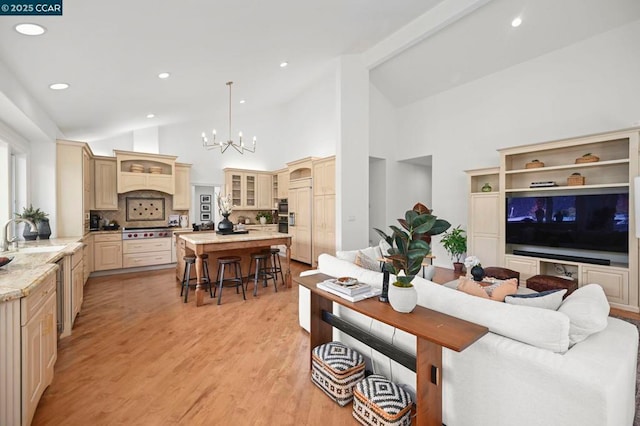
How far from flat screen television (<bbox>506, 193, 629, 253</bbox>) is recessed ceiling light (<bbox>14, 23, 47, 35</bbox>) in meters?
6.13

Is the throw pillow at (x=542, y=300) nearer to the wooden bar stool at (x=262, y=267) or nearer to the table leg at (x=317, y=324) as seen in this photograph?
the table leg at (x=317, y=324)

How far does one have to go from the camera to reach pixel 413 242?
5.45 ft

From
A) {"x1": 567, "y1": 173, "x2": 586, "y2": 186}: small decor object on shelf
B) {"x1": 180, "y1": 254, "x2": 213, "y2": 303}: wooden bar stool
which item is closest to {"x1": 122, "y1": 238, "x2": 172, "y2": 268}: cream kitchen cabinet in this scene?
{"x1": 180, "y1": 254, "x2": 213, "y2": 303}: wooden bar stool

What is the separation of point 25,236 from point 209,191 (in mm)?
4061

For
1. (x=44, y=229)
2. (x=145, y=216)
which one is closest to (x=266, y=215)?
(x=145, y=216)

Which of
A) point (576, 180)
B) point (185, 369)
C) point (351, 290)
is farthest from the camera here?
point (576, 180)

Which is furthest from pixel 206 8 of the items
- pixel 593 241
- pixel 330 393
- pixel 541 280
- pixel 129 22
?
pixel 593 241

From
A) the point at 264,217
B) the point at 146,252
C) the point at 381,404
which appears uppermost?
the point at 264,217

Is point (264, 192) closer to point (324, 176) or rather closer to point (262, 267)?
point (324, 176)

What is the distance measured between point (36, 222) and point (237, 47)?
347 centimetres

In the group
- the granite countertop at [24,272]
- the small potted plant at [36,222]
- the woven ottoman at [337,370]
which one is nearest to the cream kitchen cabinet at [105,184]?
the small potted plant at [36,222]

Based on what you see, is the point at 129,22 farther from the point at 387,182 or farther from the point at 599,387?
the point at 387,182

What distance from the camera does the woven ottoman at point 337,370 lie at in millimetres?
1999

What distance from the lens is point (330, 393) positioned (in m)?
2.05
